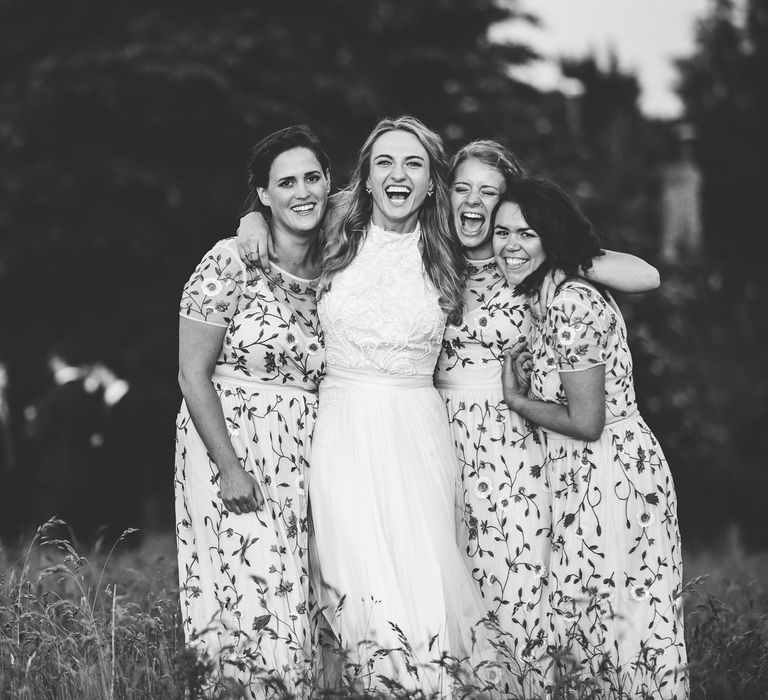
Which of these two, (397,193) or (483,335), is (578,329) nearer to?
(483,335)

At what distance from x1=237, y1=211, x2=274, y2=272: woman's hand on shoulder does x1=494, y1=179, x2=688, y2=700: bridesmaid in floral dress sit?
984mm

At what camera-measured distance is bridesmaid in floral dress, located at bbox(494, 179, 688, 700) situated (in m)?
3.61

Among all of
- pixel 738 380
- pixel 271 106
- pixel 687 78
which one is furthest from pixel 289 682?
pixel 687 78

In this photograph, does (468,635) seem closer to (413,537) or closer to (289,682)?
(413,537)

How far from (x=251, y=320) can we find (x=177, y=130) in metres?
6.58

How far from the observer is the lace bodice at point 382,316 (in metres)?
3.81

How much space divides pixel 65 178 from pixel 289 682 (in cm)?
710

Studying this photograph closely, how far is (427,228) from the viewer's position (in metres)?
4.06

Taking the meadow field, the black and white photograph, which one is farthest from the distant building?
the meadow field

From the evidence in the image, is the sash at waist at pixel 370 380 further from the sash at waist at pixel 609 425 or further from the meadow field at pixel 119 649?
the meadow field at pixel 119 649

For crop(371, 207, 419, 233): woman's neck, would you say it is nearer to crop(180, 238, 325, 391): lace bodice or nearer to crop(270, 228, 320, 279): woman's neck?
crop(270, 228, 320, 279): woman's neck

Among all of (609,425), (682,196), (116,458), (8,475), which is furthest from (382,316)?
(682,196)

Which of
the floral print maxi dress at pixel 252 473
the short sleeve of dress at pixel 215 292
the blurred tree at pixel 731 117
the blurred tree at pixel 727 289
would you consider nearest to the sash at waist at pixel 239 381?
the floral print maxi dress at pixel 252 473

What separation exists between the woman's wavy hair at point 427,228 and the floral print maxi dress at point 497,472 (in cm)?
14
